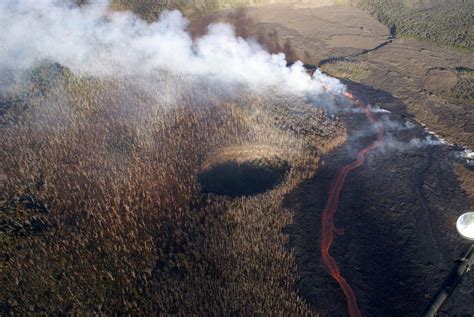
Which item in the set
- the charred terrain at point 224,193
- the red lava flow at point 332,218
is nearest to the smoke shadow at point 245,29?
the charred terrain at point 224,193

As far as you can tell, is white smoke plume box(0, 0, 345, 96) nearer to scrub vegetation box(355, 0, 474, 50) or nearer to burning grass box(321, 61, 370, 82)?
burning grass box(321, 61, 370, 82)

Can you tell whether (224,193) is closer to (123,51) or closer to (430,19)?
(123,51)

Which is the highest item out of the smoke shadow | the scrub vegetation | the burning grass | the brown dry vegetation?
the scrub vegetation

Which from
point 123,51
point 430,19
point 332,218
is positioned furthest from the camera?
point 430,19

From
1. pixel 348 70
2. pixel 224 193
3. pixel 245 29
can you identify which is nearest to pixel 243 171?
pixel 224 193

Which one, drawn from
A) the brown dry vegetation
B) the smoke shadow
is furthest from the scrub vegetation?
the brown dry vegetation

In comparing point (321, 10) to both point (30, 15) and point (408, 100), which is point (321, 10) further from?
point (30, 15)
